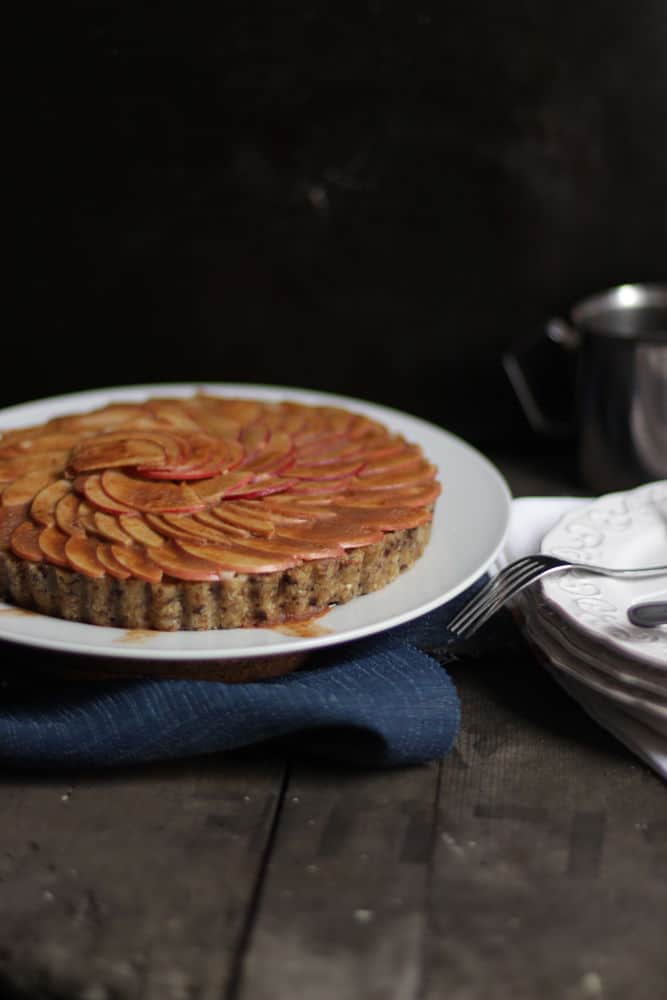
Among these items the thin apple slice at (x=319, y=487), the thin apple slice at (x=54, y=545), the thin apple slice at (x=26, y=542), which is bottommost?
the thin apple slice at (x=319, y=487)

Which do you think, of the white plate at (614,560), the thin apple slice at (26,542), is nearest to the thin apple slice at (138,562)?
the thin apple slice at (26,542)

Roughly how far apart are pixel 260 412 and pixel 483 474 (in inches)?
17.2

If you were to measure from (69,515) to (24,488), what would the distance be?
0.15 metres

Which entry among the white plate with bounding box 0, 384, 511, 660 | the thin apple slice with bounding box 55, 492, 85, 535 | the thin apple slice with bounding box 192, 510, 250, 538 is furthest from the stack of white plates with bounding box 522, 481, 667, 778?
the thin apple slice with bounding box 55, 492, 85, 535

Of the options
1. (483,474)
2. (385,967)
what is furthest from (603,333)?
(385,967)

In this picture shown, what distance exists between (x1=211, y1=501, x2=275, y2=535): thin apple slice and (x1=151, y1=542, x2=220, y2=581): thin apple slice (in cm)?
10

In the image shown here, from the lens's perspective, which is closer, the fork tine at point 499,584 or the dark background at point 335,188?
the fork tine at point 499,584

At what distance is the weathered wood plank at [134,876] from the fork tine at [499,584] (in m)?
0.36

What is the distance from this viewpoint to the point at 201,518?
180 cm

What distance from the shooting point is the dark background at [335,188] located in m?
2.55

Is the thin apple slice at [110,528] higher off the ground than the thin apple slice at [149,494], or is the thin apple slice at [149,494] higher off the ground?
the thin apple slice at [149,494]

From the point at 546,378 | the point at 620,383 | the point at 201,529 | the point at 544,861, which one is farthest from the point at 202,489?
the point at 546,378

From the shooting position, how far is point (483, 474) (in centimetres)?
219

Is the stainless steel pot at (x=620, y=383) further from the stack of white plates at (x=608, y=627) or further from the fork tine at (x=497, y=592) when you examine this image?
the fork tine at (x=497, y=592)
